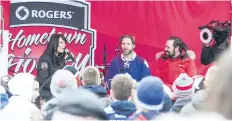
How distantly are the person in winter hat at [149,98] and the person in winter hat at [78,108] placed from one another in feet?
4.05

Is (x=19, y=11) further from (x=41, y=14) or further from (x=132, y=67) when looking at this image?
(x=132, y=67)

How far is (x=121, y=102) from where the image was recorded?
4.19m

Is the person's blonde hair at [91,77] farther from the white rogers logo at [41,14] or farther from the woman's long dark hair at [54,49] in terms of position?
the white rogers logo at [41,14]

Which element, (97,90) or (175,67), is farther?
(175,67)

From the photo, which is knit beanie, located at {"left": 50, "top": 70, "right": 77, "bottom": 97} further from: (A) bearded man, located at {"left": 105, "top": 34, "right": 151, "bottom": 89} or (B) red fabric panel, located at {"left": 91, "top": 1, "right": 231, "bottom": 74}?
(B) red fabric panel, located at {"left": 91, "top": 1, "right": 231, "bottom": 74}

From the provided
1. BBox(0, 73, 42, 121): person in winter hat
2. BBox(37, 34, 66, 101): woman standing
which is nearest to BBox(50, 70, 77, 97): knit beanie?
BBox(0, 73, 42, 121): person in winter hat

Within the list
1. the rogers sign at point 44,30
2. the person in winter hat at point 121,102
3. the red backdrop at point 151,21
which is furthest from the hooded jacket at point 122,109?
the red backdrop at point 151,21

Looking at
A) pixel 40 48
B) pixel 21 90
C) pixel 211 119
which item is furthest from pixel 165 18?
pixel 211 119

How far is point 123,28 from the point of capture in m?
9.04

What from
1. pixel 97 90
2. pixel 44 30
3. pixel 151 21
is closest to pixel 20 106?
pixel 97 90

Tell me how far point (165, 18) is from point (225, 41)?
1.03 metres

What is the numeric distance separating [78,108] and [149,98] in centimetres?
147

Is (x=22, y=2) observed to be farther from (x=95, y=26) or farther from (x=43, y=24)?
(x=95, y=26)

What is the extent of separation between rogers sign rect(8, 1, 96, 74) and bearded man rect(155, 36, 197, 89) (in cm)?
121
